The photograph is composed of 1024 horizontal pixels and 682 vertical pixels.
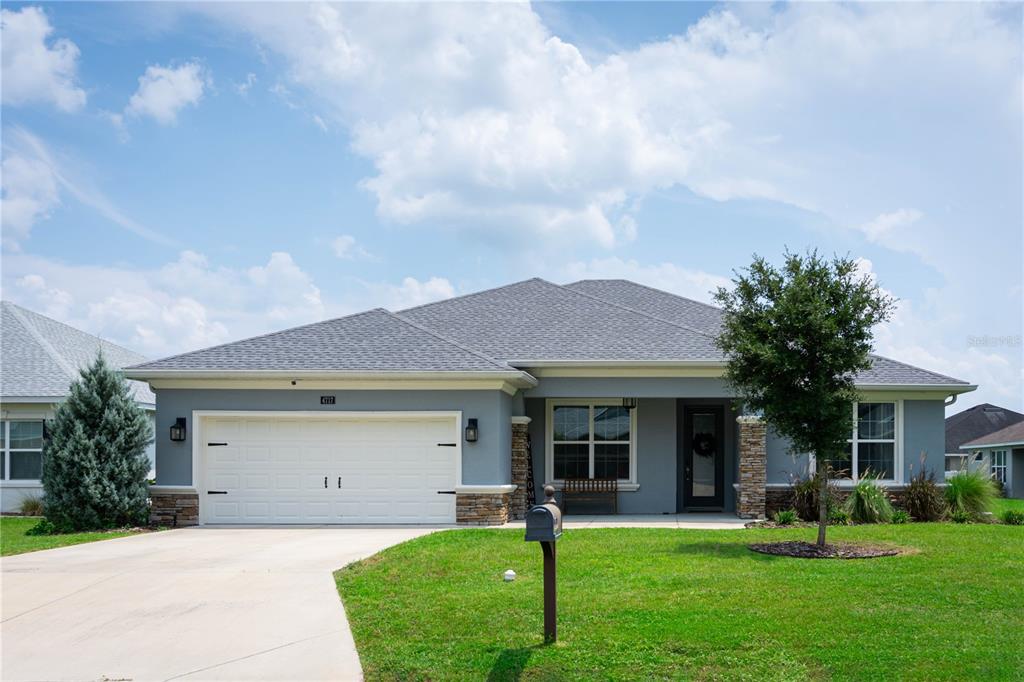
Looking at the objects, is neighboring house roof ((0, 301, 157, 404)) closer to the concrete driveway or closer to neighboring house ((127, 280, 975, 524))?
neighboring house ((127, 280, 975, 524))

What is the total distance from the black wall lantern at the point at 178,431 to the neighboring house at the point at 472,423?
0.03 m

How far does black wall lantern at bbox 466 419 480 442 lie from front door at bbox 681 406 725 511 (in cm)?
509

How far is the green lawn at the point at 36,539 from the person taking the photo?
14086 mm

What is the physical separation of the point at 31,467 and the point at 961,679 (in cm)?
1971

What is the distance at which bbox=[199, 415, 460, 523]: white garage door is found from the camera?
16.8m

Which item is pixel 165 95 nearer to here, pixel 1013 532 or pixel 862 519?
pixel 862 519

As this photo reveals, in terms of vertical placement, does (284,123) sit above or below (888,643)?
above

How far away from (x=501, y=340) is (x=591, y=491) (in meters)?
3.53

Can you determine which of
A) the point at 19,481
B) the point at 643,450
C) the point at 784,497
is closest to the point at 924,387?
the point at 784,497

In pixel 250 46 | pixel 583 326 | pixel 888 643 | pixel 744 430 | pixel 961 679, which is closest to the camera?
pixel 961 679

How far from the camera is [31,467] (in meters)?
20.8

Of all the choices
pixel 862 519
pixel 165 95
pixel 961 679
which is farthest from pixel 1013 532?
pixel 165 95

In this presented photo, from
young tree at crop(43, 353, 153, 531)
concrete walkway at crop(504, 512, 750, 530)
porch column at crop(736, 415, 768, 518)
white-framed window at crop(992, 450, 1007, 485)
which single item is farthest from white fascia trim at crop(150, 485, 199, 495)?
white-framed window at crop(992, 450, 1007, 485)

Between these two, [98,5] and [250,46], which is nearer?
[98,5]
